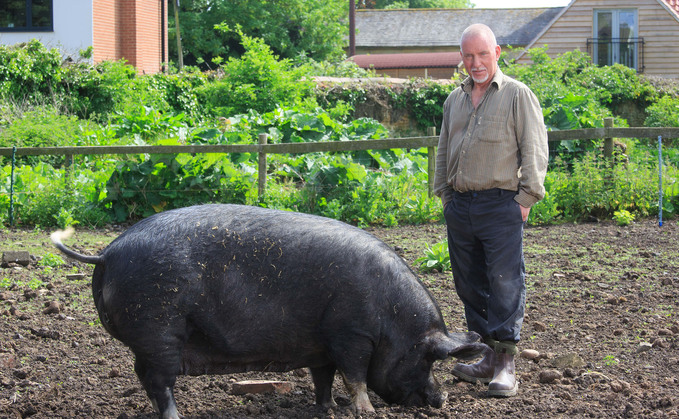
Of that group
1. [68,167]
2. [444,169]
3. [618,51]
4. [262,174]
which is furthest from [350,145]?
[618,51]

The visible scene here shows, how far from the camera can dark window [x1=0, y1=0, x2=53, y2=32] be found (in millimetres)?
21312

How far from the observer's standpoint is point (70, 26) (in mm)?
21219

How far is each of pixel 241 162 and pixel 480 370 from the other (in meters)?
7.04

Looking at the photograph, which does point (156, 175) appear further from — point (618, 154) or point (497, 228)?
point (497, 228)

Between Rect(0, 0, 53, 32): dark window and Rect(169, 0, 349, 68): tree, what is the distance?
486 inches

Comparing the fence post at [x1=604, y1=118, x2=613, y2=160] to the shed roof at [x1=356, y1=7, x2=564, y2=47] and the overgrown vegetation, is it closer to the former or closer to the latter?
the overgrown vegetation

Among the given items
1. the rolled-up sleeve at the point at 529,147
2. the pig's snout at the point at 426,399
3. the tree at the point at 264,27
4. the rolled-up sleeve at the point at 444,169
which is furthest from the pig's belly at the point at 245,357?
the tree at the point at 264,27

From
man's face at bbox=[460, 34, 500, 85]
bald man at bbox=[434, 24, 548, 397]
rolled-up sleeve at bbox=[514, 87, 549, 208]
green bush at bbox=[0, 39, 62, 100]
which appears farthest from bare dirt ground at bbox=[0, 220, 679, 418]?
green bush at bbox=[0, 39, 62, 100]

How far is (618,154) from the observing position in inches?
408

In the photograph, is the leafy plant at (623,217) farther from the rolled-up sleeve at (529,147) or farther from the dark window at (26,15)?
the dark window at (26,15)

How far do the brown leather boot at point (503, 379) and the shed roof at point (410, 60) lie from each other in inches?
1244

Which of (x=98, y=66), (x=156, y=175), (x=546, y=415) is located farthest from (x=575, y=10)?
(x=546, y=415)

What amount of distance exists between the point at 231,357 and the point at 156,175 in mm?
6987

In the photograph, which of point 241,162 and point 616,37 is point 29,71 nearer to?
point 241,162
